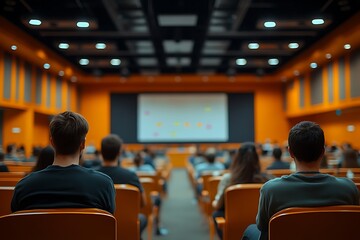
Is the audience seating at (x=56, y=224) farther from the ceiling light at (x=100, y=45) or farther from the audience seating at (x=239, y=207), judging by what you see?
the ceiling light at (x=100, y=45)

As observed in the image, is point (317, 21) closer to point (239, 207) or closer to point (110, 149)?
point (110, 149)

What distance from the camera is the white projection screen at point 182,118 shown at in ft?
59.5

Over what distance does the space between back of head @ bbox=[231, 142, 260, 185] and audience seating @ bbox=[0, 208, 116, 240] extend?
179 cm

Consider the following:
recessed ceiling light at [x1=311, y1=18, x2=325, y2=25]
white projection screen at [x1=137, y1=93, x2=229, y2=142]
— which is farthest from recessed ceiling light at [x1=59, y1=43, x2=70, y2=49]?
white projection screen at [x1=137, y1=93, x2=229, y2=142]

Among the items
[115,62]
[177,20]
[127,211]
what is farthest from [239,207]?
[115,62]

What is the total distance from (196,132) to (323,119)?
5884 mm

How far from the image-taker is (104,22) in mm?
9250

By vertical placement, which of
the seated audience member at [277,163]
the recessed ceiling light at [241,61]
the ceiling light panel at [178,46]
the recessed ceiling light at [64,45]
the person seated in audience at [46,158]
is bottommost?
the seated audience member at [277,163]

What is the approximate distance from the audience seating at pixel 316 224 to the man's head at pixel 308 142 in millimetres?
334

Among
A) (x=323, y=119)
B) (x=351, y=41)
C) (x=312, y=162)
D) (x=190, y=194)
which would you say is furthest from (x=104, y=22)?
(x=323, y=119)

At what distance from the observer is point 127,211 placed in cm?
270

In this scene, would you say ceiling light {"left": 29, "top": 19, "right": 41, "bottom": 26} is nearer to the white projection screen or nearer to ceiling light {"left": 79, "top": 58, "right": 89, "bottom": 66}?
ceiling light {"left": 79, "top": 58, "right": 89, "bottom": 66}

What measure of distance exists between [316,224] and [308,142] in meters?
0.44

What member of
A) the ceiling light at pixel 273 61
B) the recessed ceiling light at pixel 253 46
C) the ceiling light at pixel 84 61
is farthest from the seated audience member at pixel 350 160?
the ceiling light at pixel 84 61
